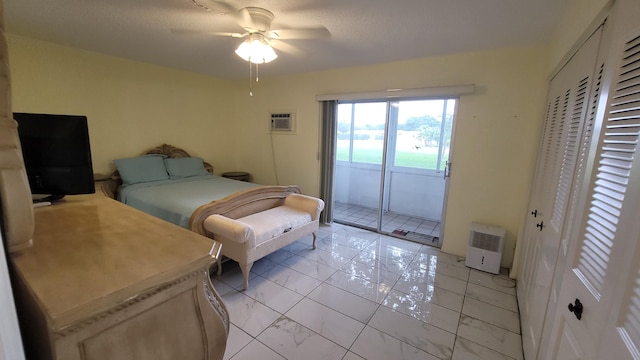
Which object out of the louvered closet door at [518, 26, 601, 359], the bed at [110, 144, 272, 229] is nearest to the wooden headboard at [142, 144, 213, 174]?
the bed at [110, 144, 272, 229]

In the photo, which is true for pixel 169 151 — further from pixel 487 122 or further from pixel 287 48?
pixel 487 122

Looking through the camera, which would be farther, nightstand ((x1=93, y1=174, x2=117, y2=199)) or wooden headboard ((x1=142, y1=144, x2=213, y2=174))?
wooden headboard ((x1=142, y1=144, x2=213, y2=174))

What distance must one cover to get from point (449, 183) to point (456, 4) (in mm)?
1867

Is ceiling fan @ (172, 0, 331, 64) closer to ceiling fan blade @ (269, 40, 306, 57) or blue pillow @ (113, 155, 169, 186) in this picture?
ceiling fan blade @ (269, 40, 306, 57)

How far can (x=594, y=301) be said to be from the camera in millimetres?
771

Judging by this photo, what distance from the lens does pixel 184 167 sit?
3916 mm

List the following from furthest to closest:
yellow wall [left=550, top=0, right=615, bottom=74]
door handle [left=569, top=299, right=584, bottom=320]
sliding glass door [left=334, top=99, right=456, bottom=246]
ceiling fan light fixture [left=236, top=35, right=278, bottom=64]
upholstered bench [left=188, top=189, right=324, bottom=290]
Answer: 1. sliding glass door [left=334, top=99, right=456, bottom=246]
2. upholstered bench [left=188, top=189, right=324, bottom=290]
3. ceiling fan light fixture [left=236, top=35, right=278, bottom=64]
4. yellow wall [left=550, top=0, right=615, bottom=74]
5. door handle [left=569, top=299, right=584, bottom=320]

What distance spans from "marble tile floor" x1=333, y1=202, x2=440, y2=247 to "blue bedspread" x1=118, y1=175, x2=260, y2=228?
5.58ft

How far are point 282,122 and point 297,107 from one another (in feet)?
1.22

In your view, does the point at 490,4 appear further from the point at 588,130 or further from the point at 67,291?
the point at 67,291

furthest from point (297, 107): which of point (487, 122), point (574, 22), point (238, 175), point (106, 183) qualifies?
point (574, 22)

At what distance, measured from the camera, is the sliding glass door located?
11.8ft

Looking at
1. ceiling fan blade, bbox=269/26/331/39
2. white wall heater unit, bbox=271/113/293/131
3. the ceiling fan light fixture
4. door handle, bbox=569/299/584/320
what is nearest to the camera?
door handle, bbox=569/299/584/320

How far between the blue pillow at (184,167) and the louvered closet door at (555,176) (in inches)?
160
